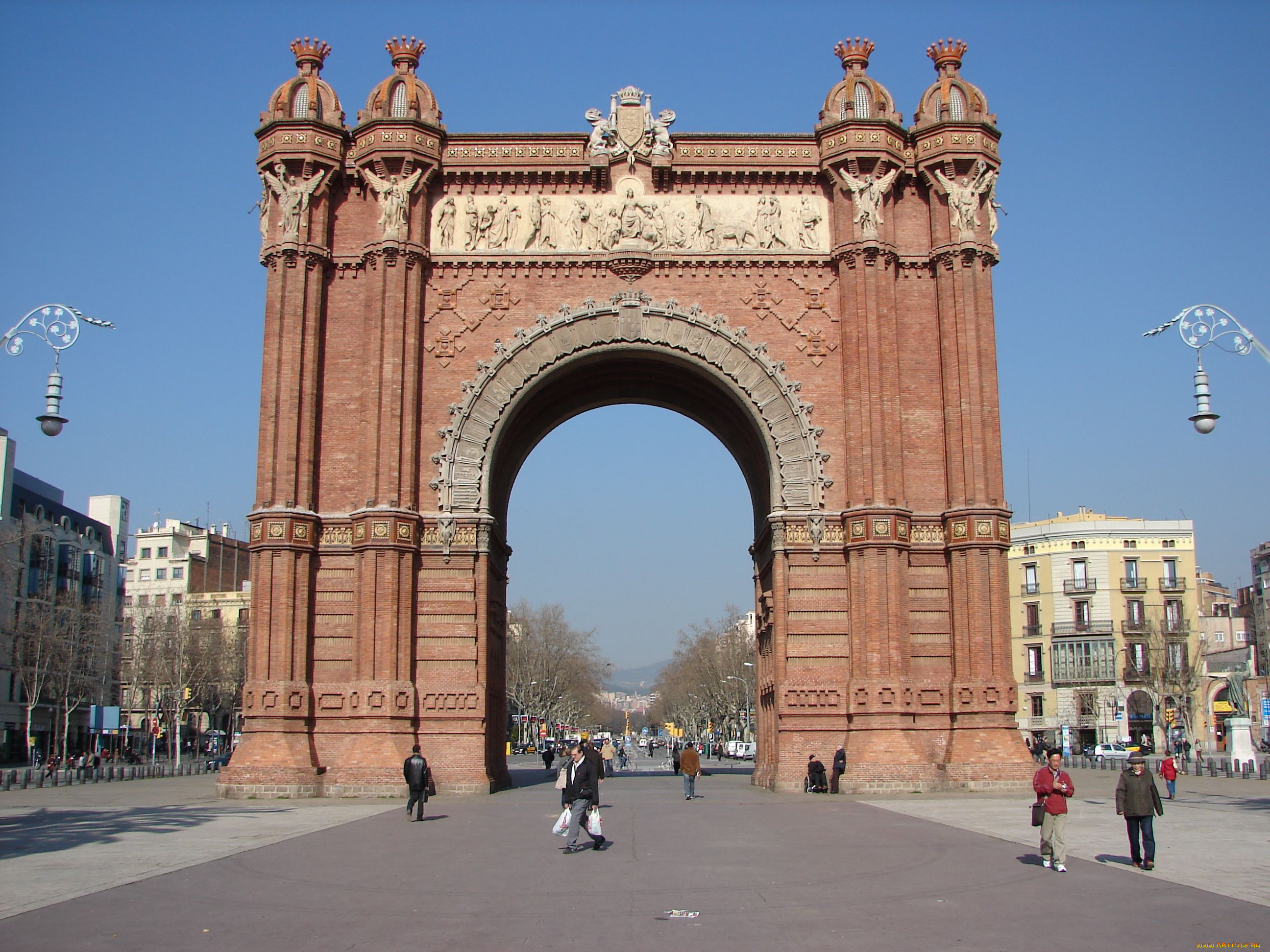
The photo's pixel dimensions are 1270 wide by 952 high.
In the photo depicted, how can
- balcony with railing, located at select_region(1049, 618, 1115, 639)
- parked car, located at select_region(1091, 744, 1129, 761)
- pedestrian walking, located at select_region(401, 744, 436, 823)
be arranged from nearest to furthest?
pedestrian walking, located at select_region(401, 744, 436, 823), parked car, located at select_region(1091, 744, 1129, 761), balcony with railing, located at select_region(1049, 618, 1115, 639)

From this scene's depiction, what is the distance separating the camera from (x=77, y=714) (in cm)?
8450

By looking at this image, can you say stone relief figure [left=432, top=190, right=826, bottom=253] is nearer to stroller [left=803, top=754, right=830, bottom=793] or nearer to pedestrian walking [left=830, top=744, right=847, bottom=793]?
pedestrian walking [left=830, top=744, right=847, bottom=793]

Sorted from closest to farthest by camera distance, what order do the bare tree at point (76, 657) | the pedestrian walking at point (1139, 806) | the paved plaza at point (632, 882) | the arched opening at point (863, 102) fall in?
1. the paved plaza at point (632, 882)
2. the pedestrian walking at point (1139, 806)
3. the arched opening at point (863, 102)
4. the bare tree at point (76, 657)

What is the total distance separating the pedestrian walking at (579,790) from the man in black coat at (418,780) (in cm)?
648

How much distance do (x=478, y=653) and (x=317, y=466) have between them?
6.59m

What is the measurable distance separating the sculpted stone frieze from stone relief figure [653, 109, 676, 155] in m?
1.08

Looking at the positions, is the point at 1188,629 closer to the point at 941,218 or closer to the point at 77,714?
the point at 941,218

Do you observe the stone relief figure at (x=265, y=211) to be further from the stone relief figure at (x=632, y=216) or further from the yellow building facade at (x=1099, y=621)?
the yellow building facade at (x=1099, y=621)

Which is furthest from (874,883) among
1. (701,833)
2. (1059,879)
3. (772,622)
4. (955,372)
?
(955,372)

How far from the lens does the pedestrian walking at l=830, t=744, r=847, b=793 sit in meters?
29.4

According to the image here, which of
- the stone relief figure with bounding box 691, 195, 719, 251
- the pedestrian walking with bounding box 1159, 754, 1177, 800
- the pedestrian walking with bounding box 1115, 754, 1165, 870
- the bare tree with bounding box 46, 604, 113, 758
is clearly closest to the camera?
the pedestrian walking with bounding box 1115, 754, 1165, 870

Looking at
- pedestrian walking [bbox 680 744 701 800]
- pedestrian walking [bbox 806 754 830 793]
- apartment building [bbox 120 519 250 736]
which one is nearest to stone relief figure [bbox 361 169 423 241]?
pedestrian walking [bbox 680 744 701 800]

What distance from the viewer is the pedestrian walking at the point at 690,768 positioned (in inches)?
1150

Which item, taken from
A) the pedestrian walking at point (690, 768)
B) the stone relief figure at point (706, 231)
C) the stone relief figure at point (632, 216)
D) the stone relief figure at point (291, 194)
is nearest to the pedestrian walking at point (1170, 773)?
the pedestrian walking at point (690, 768)
